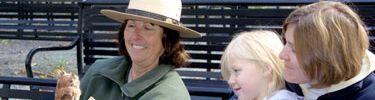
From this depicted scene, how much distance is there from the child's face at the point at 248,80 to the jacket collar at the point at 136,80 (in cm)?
56

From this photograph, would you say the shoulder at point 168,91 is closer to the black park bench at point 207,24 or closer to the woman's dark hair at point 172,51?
the woman's dark hair at point 172,51

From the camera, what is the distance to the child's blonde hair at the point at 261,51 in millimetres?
2141

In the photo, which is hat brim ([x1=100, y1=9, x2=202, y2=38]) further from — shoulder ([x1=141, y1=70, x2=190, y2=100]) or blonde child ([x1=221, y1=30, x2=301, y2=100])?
blonde child ([x1=221, y1=30, x2=301, y2=100])

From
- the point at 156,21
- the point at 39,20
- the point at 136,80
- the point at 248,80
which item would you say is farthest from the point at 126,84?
the point at 39,20

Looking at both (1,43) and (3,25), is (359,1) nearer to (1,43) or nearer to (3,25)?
(3,25)

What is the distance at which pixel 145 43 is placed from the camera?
8.86ft

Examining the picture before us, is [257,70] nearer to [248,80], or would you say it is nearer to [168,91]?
[248,80]

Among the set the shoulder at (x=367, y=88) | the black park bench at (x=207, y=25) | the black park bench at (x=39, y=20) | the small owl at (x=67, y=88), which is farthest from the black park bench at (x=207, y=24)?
the black park bench at (x=39, y=20)

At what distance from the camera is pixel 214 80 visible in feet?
12.3

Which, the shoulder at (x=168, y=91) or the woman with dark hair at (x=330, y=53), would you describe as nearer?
the woman with dark hair at (x=330, y=53)

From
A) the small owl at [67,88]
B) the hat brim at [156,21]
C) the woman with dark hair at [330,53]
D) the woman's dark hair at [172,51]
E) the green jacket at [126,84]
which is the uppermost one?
the woman with dark hair at [330,53]

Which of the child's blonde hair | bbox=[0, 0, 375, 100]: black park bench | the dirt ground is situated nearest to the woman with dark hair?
the child's blonde hair

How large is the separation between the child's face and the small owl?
1.86 ft

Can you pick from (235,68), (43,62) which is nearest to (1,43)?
(43,62)
